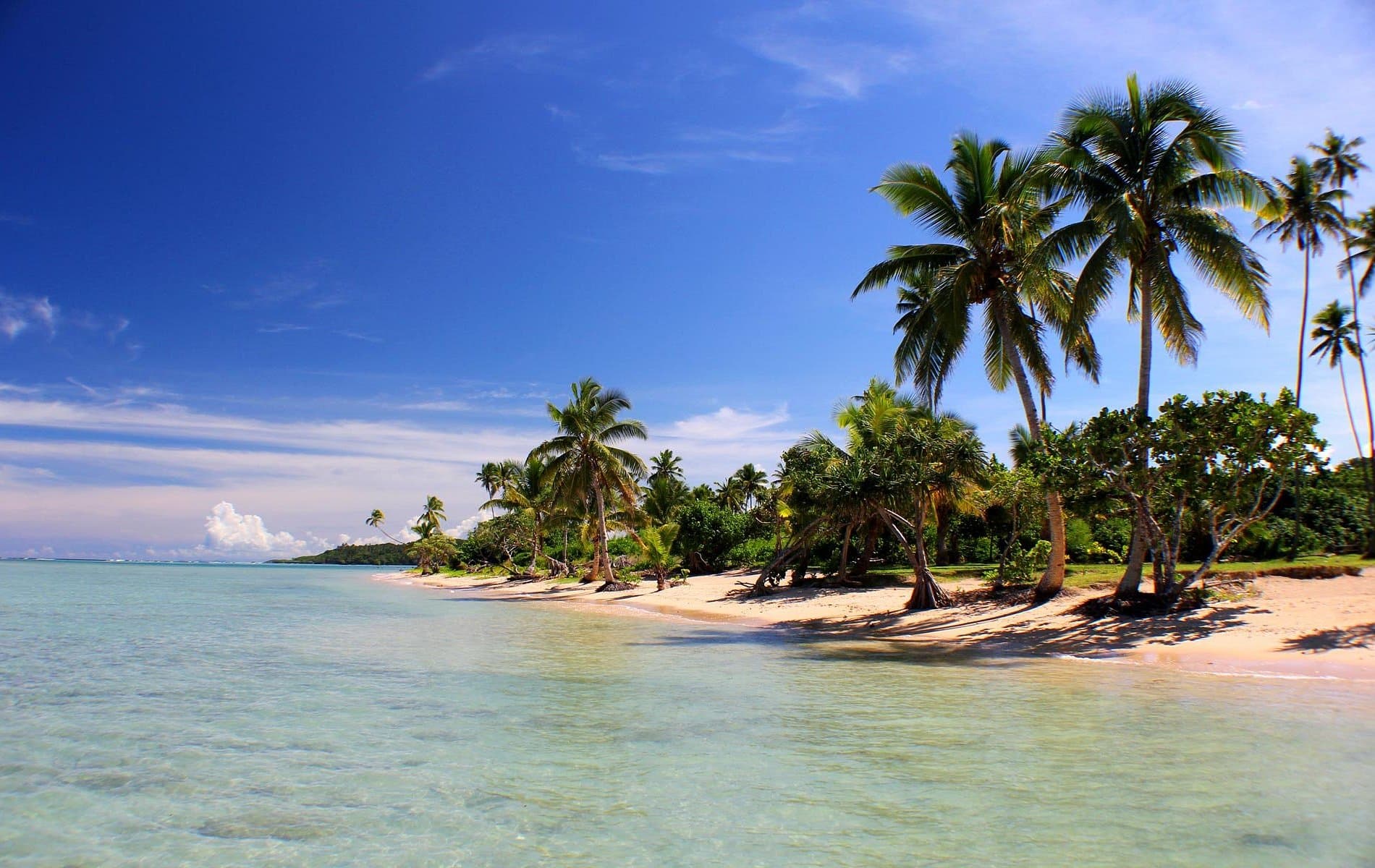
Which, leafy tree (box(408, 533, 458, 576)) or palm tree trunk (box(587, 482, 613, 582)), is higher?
palm tree trunk (box(587, 482, 613, 582))

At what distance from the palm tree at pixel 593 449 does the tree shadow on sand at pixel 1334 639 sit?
28461 millimetres

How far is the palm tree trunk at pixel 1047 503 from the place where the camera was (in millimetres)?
17844

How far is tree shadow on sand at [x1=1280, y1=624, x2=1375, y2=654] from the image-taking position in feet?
40.3

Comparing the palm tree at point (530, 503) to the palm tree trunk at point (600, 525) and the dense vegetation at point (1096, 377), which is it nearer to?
the palm tree trunk at point (600, 525)

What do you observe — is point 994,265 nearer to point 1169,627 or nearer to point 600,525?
point 1169,627

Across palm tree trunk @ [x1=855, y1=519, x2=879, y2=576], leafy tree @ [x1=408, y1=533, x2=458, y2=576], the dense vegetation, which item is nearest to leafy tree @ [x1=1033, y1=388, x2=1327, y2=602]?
the dense vegetation

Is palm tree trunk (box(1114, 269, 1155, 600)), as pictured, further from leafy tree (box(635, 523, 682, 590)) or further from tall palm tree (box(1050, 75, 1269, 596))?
leafy tree (box(635, 523, 682, 590))

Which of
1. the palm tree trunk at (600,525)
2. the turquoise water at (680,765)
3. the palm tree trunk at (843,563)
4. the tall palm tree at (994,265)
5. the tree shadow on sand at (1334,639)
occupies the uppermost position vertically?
the tall palm tree at (994,265)

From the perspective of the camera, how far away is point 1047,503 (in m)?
18.8

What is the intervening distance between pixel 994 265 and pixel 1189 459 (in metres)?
6.40

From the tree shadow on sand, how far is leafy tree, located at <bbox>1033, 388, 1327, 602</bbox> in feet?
7.14

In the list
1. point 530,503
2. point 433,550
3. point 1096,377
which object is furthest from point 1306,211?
point 433,550

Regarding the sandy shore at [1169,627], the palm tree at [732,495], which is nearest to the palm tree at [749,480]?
the palm tree at [732,495]

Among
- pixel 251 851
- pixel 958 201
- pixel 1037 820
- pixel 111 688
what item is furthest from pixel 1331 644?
pixel 111 688
